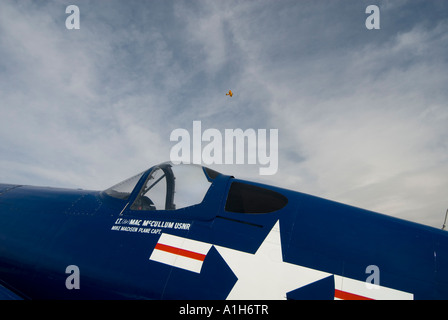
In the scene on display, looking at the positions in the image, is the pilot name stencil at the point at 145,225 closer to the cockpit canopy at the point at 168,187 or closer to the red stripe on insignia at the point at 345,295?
the cockpit canopy at the point at 168,187

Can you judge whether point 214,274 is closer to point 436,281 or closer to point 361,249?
point 361,249

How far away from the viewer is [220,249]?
2.85 m

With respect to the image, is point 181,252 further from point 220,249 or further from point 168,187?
point 168,187

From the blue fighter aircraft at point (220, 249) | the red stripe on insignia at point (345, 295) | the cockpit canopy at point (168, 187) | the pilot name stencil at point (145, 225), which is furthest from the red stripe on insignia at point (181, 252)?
the red stripe on insignia at point (345, 295)

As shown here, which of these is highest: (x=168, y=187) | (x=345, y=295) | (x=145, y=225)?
(x=168, y=187)

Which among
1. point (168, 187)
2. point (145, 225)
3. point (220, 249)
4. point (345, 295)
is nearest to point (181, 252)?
point (220, 249)

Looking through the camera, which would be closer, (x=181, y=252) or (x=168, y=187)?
(x=181, y=252)

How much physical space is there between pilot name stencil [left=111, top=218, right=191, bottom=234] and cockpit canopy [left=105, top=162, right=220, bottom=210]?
29 centimetres

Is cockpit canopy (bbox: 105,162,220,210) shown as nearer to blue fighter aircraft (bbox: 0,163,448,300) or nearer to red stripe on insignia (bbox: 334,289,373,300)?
blue fighter aircraft (bbox: 0,163,448,300)

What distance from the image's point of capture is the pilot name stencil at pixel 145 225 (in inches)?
124

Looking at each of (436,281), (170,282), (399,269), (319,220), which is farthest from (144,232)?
(436,281)

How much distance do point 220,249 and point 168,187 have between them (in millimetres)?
1436

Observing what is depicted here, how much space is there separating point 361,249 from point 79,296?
3.02 metres
